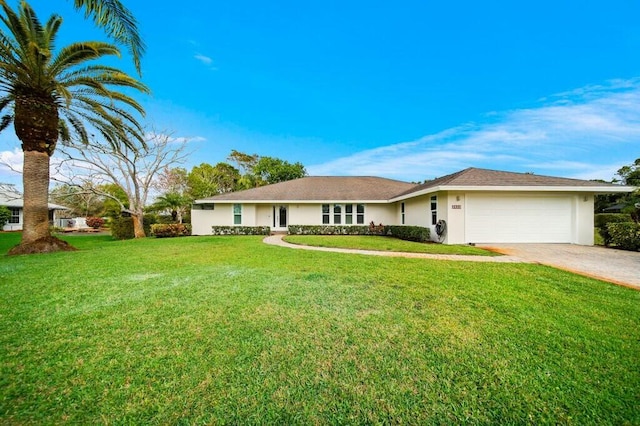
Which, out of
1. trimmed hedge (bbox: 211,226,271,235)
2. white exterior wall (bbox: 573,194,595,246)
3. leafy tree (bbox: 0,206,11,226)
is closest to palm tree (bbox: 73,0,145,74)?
trimmed hedge (bbox: 211,226,271,235)

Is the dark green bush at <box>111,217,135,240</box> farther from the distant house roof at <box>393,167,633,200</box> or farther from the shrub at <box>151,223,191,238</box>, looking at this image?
the distant house roof at <box>393,167,633,200</box>

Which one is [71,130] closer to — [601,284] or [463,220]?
[463,220]

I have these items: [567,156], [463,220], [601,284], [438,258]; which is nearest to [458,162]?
[567,156]

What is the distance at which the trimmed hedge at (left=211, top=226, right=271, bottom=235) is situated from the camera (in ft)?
60.1

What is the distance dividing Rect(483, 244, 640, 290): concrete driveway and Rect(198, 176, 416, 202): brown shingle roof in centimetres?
997

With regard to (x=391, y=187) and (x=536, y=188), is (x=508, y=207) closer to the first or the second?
(x=536, y=188)

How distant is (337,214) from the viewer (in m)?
19.2

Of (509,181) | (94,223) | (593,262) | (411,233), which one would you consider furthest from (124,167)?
(593,262)

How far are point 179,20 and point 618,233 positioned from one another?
2156 centimetres

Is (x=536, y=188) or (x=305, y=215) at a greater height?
(x=536, y=188)

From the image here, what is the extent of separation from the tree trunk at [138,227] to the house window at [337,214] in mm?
14460

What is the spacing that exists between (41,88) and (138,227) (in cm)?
1154

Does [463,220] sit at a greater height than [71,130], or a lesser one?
lesser

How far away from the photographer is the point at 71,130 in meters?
13.4
